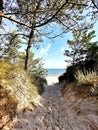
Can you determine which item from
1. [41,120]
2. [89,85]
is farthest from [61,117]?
[89,85]

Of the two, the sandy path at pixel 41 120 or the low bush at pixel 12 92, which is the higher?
the low bush at pixel 12 92

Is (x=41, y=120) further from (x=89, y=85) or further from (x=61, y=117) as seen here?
(x=89, y=85)

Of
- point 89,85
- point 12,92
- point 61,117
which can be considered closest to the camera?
point 12,92

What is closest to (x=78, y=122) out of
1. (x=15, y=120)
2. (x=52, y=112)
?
(x=52, y=112)

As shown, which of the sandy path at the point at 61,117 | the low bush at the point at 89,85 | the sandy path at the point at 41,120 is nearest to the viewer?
the sandy path at the point at 41,120

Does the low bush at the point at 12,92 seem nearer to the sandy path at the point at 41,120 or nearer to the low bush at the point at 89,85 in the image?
the sandy path at the point at 41,120

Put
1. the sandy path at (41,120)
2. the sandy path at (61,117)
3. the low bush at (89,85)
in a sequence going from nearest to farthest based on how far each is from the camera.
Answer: the sandy path at (41,120)
the sandy path at (61,117)
the low bush at (89,85)

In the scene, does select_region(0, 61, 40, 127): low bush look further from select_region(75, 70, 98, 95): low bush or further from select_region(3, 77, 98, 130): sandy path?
select_region(75, 70, 98, 95): low bush

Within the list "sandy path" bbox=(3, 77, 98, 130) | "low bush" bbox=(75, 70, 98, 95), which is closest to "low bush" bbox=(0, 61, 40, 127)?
"sandy path" bbox=(3, 77, 98, 130)

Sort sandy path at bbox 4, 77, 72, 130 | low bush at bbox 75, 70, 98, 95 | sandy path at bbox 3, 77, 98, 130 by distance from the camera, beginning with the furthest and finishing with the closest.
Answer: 1. low bush at bbox 75, 70, 98, 95
2. sandy path at bbox 3, 77, 98, 130
3. sandy path at bbox 4, 77, 72, 130

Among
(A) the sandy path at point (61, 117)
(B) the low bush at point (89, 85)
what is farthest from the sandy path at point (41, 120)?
(B) the low bush at point (89, 85)

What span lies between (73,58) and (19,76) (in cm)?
1373

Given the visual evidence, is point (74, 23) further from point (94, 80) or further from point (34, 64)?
point (34, 64)

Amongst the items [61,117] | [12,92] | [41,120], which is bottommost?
[61,117]
